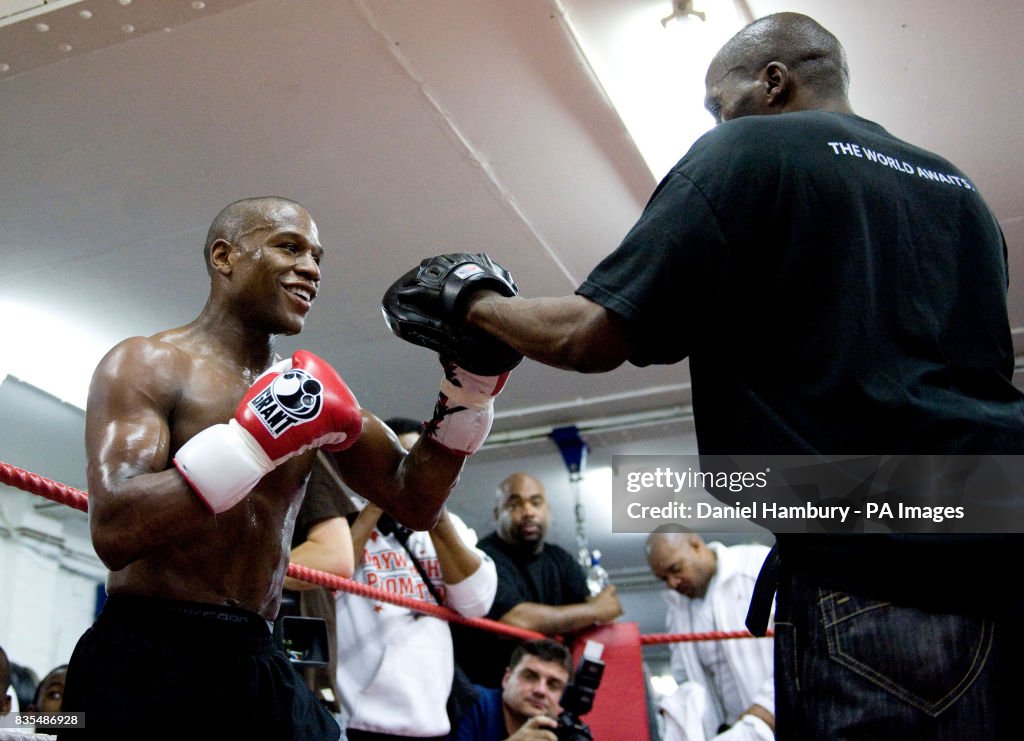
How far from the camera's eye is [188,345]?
65.4 inches

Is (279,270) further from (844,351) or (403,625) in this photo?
(403,625)

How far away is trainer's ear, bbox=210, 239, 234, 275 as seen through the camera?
5.86 feet

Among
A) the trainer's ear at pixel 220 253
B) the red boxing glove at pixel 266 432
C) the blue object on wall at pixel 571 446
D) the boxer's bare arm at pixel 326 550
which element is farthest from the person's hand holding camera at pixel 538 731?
the blue object on wall at pixel 571 446

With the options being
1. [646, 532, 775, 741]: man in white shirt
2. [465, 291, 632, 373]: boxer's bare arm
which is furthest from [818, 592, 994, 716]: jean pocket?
[646, 532, 775, 741]: man in white shirt

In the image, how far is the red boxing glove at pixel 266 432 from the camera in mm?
1345

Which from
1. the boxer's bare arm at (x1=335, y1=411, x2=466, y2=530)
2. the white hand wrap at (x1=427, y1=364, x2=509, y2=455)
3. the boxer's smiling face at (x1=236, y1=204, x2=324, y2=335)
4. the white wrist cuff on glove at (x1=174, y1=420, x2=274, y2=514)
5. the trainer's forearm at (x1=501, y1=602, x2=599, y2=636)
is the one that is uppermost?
the boxer's smiling face at (x1=236, y1=204, x2=324, y2=335)

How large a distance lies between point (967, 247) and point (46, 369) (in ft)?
15.9

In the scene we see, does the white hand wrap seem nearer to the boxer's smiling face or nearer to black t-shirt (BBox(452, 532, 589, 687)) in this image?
the boxer's smiling face

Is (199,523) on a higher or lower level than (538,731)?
higher

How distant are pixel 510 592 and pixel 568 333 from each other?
2.11 metres

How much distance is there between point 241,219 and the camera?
1.81 meters

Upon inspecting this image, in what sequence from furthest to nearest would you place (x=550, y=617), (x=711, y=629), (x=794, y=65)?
1. (x=711, y=629)
2. (x=550, y=617)
3. (x=794, y=65)

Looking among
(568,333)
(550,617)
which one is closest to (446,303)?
(568,333)

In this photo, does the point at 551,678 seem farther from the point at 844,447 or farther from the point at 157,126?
the point at 157,126
